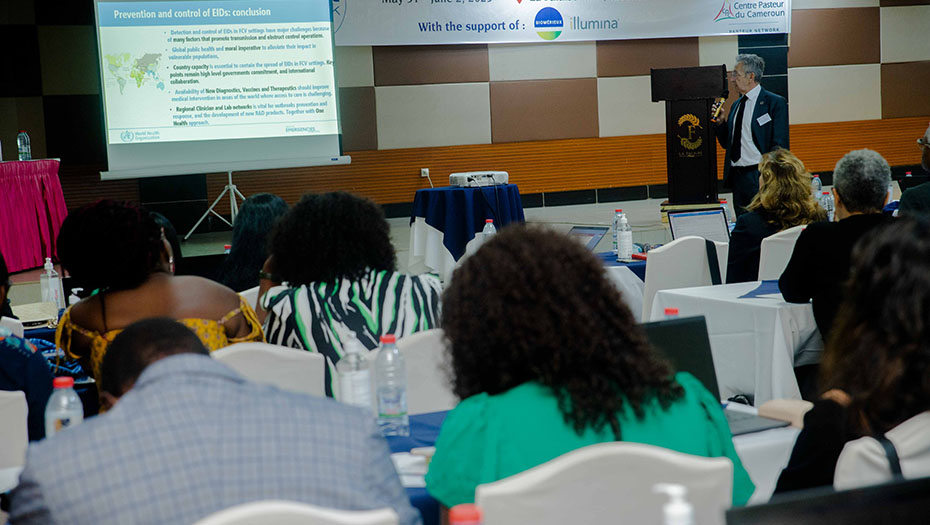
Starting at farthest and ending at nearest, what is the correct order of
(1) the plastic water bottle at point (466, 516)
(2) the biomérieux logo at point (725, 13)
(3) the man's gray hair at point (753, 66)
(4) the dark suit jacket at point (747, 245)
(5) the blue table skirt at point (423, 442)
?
(2) the biomérieux logo at point (725, 13), (3) the man's gray hair at point (753, 66), (4) the dark suit jacket at point (747, 245), (5) the blue table skirt at point (423, 442), (1) the plastic water bottle at point (466, 516)

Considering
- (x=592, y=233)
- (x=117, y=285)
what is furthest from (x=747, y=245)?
(x=117, y=285)

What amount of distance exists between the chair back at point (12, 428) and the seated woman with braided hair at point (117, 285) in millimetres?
407

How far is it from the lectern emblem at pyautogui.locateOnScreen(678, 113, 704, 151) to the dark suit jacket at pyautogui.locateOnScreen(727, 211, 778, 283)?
7.87 ft

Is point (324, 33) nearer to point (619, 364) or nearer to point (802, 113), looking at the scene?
point (802, 113)

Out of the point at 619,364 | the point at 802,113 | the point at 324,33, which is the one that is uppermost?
A: the point at 324,33

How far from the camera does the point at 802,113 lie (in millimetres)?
10523

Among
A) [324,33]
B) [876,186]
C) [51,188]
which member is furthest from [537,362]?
[324,33]

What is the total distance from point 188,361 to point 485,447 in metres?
0.50

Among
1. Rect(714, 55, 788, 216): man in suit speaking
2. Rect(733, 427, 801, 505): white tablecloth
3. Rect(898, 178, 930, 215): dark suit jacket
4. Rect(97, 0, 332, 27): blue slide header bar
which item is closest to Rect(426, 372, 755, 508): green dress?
Rect(733, 427, 801, 505): white tablecloth

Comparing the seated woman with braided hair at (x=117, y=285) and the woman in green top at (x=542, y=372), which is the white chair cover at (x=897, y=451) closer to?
the woman in green top at (x=542, y=372)

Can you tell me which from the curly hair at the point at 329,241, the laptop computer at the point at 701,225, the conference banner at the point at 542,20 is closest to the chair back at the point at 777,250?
the laptop computer at the point at 701,225

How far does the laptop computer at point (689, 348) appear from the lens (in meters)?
2.15

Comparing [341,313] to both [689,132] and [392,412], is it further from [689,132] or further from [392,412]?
[689,132]

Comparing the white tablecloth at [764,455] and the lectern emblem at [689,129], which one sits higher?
the lectern emblem at [689,129]
